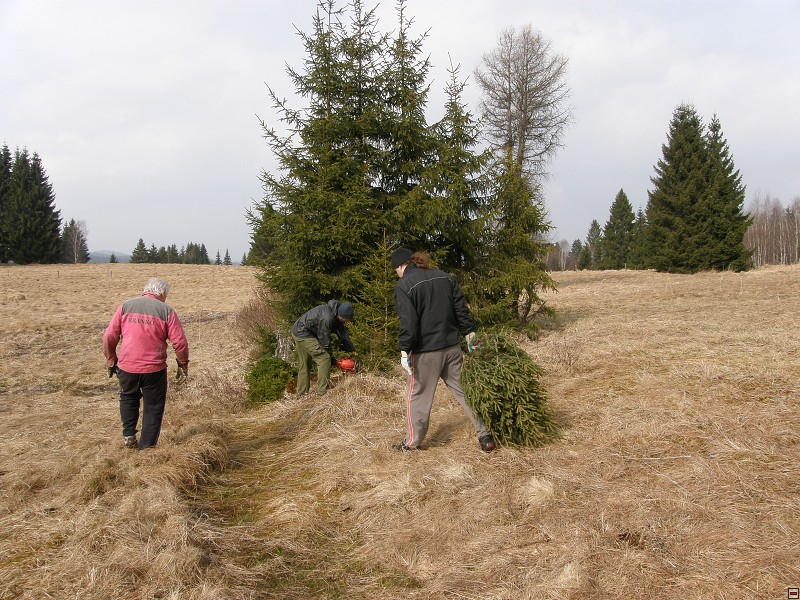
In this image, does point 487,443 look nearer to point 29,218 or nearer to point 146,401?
point 146,401

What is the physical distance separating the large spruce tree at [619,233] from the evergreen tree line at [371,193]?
5253 cm

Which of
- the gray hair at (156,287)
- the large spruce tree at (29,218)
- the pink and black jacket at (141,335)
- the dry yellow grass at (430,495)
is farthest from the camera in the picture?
the large spruce tree at (29,218)

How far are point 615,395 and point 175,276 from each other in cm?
3661

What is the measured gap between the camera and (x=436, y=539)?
350cm

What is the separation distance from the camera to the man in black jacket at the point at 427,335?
196 inches

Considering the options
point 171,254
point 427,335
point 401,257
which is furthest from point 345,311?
point 171,254

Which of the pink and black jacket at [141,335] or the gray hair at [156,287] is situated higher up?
the gray hair at [156,287]

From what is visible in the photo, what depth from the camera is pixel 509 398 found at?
4.89m

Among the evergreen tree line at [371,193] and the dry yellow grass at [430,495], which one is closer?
the dry yellow grass at [430,495]

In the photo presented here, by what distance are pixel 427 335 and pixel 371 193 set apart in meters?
5.25

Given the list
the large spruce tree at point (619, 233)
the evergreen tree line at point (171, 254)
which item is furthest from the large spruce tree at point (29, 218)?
the large spruce tree at point (619, 233)

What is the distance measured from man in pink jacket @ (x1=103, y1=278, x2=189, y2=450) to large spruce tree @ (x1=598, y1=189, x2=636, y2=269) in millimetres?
59374

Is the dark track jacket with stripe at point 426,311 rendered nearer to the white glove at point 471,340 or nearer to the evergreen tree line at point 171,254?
the white glove at point 471,340

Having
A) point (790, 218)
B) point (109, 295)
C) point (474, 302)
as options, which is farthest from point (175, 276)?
point (790, 218)
